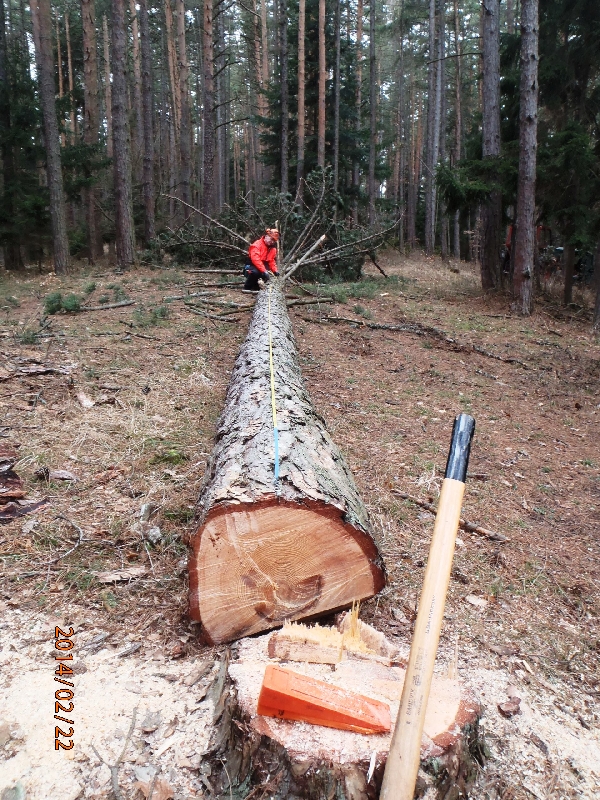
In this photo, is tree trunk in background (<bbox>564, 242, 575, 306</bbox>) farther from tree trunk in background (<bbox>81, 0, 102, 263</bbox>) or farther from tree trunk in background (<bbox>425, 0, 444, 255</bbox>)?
tree trunk in background (<bbox>81, 0, 102, 263</bbox>)

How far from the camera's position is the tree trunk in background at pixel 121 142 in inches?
494

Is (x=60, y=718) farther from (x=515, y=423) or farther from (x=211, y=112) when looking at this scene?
(x=211, y=112)

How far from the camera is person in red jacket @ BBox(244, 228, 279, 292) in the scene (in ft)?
29.8

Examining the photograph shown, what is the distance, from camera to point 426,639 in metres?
A: 1.43

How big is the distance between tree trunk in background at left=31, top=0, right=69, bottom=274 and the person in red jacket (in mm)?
6133

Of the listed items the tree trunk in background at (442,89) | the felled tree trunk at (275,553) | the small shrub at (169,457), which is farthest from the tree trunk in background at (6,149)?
the felled tree trunk at (275,553)

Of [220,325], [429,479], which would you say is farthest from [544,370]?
[220,325]

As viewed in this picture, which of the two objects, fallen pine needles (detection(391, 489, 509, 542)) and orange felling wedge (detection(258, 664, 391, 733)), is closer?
orange felling wedge (detection(258, 664, 391, 733))

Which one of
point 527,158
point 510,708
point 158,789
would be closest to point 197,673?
point 158,789

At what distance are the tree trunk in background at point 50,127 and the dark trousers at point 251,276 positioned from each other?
6.03m

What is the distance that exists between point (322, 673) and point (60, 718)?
91cm

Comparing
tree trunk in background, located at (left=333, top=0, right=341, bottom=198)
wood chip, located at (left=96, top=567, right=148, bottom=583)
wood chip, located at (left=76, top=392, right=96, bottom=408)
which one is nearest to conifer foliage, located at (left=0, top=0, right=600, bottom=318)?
tree trunk in background, located at (left=333, top=0, right=341, bottom=198)

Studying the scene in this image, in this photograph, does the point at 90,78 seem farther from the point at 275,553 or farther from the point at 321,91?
the point at 275,553

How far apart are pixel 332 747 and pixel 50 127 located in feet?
46.7
